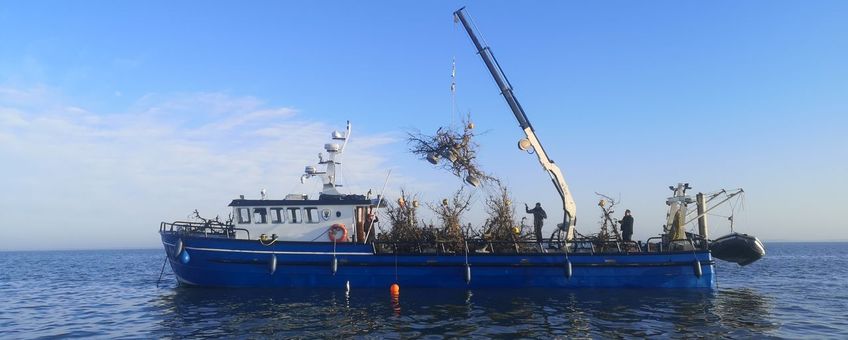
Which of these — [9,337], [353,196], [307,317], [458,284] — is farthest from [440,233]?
[9,337]

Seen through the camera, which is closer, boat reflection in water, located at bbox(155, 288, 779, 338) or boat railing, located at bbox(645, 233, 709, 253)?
boat reflection in water, located at bbox(155, 288, 779, 338)

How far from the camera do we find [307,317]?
13008 mm

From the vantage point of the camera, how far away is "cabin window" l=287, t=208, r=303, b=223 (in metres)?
18.5

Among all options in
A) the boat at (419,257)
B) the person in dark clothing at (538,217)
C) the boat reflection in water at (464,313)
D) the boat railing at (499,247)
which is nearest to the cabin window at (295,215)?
the boat at (419,257)

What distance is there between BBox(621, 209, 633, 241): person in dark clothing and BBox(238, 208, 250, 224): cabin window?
42.2 ft

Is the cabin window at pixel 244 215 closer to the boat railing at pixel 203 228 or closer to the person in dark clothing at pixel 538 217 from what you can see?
the boat railing at pixel 203 228

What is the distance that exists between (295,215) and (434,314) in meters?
7.41

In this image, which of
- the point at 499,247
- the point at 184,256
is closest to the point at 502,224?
the point at 499,247

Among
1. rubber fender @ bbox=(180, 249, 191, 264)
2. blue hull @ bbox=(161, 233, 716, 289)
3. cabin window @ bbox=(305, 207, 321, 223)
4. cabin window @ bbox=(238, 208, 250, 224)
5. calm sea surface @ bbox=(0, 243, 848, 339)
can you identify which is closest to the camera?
calm sea surface @ bbox=(0, 243, 848, 339)

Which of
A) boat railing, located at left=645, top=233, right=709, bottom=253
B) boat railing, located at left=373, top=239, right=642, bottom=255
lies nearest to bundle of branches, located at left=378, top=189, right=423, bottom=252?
boat railing, located at left=373, top=239, right=642, bottom=255

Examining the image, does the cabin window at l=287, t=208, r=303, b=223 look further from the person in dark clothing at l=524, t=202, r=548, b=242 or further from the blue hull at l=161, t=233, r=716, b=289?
the person in dark clothing at l=524, t=202, r=548, b=242

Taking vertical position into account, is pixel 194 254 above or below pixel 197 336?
above

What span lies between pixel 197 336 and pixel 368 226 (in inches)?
326

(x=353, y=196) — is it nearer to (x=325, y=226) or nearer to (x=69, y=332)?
(x=325, y=226)
